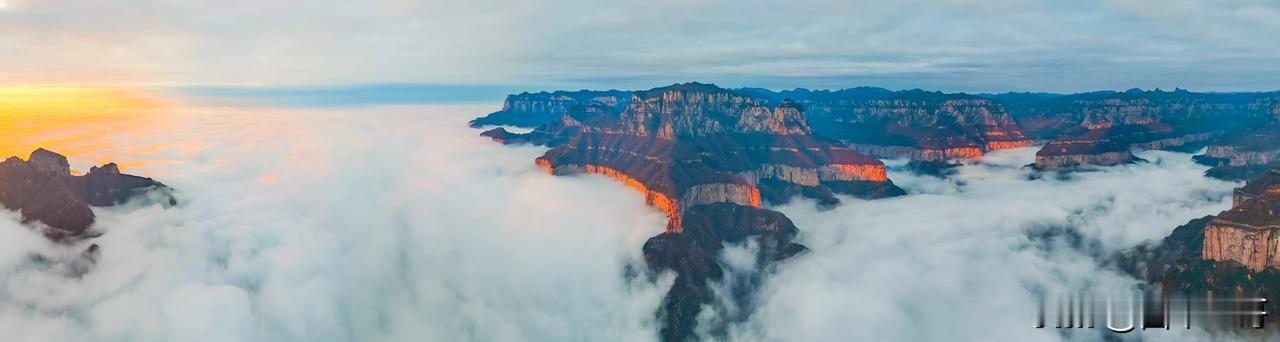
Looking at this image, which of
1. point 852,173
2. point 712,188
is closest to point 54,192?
point 712,188

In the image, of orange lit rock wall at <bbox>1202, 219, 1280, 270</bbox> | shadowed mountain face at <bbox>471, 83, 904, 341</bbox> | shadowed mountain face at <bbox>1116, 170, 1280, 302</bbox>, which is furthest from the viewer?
shadowed mountain face at <bbox>471, 83, 904, 341</bbox>

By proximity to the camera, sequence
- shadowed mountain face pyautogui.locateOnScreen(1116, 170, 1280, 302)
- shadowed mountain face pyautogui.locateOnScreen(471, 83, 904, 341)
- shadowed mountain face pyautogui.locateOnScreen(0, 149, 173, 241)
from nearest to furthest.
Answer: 1. shadowed mountain face pyautogui.locateOnScreen(1116, 170, 1280, 302)
2. shadowed mountain face pyautogui.locateOnScreen(0, 149, 173, 241)
3. shadowed mountain face pyautogui.locateOnScreen(471, 83, 904, 341)

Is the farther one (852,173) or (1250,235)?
(852,173)

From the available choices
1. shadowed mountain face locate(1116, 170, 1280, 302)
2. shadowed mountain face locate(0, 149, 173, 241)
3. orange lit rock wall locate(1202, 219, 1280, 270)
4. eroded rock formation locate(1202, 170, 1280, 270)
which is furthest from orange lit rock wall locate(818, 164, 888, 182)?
shadowed mountain face locate(0, 149, 173, 241)

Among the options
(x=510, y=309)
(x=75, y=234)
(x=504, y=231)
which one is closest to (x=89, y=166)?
(x=75, y=234)

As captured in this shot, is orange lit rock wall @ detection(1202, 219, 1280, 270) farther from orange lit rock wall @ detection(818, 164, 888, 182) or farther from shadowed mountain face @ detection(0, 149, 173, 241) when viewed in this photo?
shadowed mountain face @ detection(0, 149, 173, 241)

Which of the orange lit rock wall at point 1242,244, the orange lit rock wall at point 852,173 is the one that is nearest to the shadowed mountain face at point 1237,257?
the orange lit rock wall at point 1242,244

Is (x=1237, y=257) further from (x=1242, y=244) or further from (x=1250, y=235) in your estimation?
(x=1250, y=235)

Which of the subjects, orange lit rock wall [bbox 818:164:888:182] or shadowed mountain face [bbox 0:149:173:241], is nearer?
shadowed mountain face [bbox 0:149:173:241]

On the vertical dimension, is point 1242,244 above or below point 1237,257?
above
